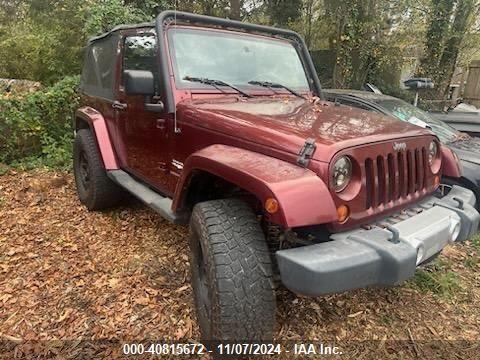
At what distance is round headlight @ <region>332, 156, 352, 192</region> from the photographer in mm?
2031

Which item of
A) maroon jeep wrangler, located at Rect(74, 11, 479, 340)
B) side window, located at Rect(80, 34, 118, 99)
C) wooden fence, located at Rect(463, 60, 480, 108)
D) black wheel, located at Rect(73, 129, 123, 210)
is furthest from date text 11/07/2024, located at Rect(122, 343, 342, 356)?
wooden fence, located at Rect(463, 60, 480, 108)

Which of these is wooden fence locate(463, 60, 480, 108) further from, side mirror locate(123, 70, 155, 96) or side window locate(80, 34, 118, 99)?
side mirror locate(123, 70, 155, 96)

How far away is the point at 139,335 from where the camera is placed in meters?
2.54

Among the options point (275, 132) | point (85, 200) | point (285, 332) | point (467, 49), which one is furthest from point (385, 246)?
point (467, 49)

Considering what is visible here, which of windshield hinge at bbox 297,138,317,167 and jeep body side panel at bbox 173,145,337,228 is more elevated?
windshield hinge at bbox 297,138,317,167

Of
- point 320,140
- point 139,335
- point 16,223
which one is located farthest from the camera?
point 16,223

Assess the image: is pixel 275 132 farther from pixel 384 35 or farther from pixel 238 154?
pixel 384 35

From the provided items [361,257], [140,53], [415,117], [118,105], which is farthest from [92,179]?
[415,117]

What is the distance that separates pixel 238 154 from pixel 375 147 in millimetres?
729

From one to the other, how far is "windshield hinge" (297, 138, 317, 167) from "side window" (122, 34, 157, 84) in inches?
59.9

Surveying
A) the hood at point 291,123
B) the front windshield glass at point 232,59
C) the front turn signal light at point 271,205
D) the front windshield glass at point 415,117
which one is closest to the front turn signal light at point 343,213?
the hood at point 291,123

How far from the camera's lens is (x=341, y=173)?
207 centimetres

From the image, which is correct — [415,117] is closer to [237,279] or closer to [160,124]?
[160,124]

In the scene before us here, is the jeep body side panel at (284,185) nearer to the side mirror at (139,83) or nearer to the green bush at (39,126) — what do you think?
the side mirror at (139,83)
